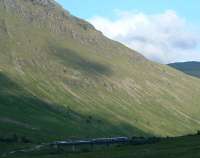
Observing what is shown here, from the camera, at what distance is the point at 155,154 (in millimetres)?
74125

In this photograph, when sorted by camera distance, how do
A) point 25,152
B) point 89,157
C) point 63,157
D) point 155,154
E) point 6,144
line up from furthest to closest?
point 6,144 < point 25,152 < point 63,157 < point 89,157 < point 155,154

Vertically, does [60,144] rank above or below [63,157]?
above

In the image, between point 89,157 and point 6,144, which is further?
point 6,144

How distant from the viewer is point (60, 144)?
476ft

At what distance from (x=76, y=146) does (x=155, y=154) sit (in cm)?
7959

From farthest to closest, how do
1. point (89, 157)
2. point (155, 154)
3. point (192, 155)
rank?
point (89, 157), point (155, 154), point (192, 155)

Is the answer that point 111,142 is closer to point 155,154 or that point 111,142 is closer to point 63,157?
point 63,157

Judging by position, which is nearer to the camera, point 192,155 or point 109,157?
point 192,155

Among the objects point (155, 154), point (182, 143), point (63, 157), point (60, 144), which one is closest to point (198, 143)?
point (182, 143)

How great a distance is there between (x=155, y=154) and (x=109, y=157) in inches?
266

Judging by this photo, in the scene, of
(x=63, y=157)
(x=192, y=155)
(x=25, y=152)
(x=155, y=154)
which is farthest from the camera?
(x=25, y=152)

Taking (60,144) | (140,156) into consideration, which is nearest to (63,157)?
(140,156)

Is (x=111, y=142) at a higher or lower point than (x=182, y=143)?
higher

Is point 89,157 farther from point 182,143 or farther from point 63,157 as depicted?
point 182,143
